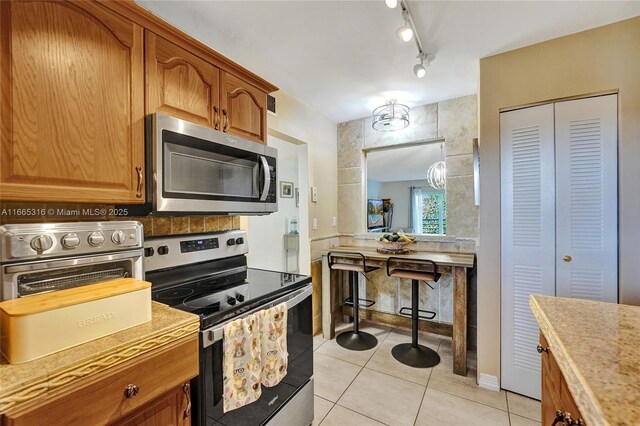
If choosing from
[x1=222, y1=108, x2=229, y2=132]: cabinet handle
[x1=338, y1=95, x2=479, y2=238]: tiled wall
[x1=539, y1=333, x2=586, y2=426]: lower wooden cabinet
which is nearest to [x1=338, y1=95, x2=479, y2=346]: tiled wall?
[x1=338, y1=95, x2=479, y2=238]: tiled wall

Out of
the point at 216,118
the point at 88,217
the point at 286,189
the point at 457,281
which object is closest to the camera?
the point at 88,217

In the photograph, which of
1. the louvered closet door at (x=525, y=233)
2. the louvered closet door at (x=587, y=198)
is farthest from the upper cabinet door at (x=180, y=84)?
the louvered closet door at (x=587, y=198)

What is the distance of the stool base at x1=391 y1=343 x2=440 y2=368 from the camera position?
2.37 meters

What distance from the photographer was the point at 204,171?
1.42m

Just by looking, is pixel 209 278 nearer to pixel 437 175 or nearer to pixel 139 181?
pixel 139 181

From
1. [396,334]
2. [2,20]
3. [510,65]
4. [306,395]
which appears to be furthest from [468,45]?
[396,334]

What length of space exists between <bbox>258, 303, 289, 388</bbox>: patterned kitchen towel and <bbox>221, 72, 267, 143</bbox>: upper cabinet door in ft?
3.40

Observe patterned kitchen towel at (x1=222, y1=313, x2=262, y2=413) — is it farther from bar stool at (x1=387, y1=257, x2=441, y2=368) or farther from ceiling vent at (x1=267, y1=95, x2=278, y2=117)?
ceiling vent at (x1=267, y1=95, x2=278, y2=117)

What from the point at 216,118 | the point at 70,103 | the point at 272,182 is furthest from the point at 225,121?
the point at 70,103

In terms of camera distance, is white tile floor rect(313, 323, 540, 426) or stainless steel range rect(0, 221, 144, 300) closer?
stainless steel range rect(0, 221, 144, 300)

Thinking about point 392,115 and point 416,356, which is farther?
point 392,115

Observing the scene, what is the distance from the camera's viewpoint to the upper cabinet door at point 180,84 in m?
1.26

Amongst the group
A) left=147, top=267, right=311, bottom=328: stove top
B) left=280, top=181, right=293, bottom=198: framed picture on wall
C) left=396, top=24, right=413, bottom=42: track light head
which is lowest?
left=147, top=267, right=311, bottom=328: stove top

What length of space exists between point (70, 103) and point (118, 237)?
51cm
